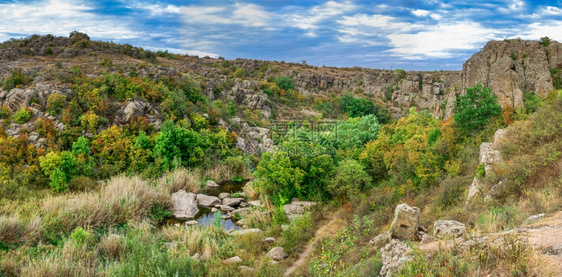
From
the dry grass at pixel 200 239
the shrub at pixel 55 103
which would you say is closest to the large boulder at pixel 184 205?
the dry grass at pixel 200 239

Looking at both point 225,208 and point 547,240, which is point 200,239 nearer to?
point 225,208

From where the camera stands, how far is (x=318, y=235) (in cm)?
1374

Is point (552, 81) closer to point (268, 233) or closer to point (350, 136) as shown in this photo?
point (350, 136)

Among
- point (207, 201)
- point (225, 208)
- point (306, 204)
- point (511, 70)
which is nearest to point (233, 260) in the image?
point (306, 204)

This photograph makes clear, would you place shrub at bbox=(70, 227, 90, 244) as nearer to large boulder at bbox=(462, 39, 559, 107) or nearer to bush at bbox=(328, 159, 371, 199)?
bush at bbox=(328, 159, 371, 199)

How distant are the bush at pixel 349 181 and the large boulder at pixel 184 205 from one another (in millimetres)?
7391

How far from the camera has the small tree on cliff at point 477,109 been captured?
1436 cm

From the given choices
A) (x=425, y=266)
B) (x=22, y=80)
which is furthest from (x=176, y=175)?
(x=425, y=266)

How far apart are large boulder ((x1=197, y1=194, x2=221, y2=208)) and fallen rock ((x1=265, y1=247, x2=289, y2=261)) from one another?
26.2 ft

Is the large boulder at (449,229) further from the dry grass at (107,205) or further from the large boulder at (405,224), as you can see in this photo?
the dry grass at (107,205)

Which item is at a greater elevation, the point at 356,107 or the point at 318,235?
the point at 356,107

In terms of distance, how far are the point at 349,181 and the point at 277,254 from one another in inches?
237

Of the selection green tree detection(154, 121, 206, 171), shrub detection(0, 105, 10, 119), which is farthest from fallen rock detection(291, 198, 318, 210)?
shrub detection(0, 105, 10, 119)

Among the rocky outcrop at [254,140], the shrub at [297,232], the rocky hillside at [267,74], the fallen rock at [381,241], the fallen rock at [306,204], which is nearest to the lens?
the fallen rock at [381,241]
